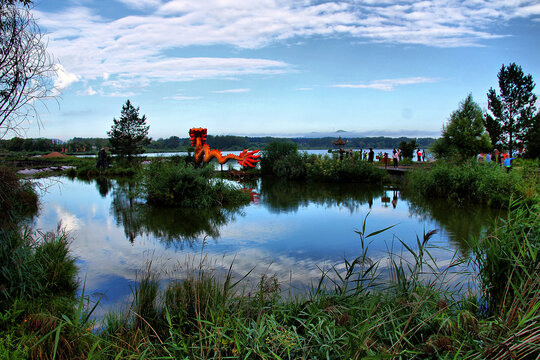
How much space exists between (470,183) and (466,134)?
3388 centimetres

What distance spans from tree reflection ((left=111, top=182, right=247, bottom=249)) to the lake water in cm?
3

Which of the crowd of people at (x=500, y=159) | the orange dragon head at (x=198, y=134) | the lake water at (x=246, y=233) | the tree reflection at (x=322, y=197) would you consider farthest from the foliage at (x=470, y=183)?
the orange dragon head at (x=198, y=134)

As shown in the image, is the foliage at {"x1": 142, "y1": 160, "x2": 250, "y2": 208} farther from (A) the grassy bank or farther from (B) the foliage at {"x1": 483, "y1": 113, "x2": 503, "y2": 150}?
(B) the foliage at {"x1": 483, "y1": 113, "x2": 503, "y2": 150}

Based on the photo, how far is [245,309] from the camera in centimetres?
418

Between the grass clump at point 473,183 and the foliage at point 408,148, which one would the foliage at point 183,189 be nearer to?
the grass clump at point 473,183

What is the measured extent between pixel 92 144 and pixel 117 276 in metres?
90.6

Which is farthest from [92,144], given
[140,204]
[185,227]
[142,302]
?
[142,302]

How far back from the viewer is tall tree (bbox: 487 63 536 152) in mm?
45406

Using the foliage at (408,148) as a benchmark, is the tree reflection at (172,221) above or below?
below

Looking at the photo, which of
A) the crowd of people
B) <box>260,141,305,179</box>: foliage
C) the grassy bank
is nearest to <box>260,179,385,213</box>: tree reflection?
the crowd of people

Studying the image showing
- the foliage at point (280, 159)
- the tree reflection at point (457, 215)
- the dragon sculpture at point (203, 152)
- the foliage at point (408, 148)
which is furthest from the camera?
the foliage at point (408, 148)

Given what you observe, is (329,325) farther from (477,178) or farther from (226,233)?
(477,178)

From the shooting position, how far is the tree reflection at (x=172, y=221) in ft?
33.0

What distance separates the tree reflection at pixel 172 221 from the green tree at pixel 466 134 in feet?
120
